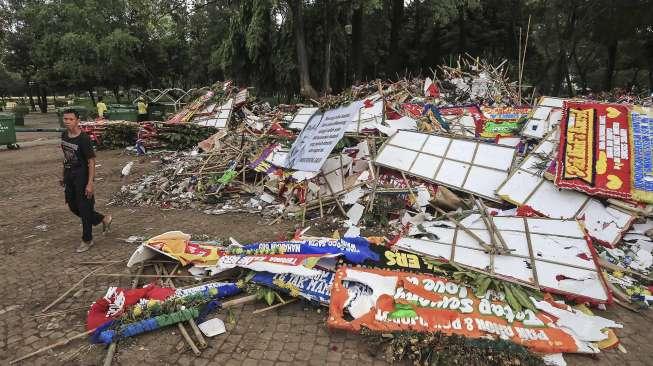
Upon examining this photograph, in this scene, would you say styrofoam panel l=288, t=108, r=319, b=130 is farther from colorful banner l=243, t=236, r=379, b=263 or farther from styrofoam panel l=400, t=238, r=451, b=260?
styrofoam panel l=400, t=238, r=451, b=260

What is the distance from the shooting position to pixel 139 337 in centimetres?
326

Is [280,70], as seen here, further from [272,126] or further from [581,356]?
[581,356]

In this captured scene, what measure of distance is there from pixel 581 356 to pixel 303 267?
2.40 m

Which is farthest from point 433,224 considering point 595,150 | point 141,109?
point 141,109

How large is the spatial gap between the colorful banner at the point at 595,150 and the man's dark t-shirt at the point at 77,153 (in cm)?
604

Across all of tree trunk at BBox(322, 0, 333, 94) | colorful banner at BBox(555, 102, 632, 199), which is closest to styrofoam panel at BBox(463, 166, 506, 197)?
colorful banner at BBox(555, 102, 632, 199)

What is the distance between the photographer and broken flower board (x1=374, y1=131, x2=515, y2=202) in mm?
5820

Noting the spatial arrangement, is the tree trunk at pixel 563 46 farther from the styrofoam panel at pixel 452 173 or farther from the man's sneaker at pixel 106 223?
the man's sneaker at pixel 106 223

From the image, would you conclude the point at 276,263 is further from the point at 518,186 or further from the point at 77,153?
the point at 518,186

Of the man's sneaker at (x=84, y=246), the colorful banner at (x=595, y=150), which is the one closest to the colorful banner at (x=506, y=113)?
the colorful banner at (x=595, y=150)

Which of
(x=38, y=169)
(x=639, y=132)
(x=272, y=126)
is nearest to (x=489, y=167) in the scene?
(x=639, y=132)

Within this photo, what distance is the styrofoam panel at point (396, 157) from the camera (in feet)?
21.2

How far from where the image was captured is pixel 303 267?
3805mm

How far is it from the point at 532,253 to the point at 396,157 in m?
3.03
